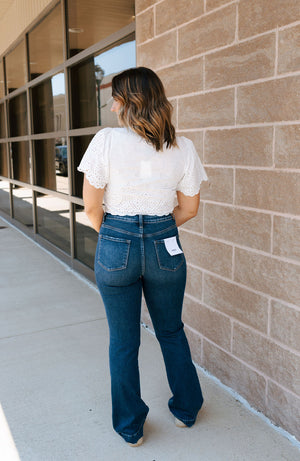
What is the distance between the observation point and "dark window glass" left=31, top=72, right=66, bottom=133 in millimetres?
5812

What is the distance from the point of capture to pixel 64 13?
5289 mm

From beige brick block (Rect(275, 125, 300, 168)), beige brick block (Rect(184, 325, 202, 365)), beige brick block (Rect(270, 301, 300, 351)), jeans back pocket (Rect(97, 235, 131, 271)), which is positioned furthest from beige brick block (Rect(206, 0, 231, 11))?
beige brick block (Rect(184, 325, 202, 365))

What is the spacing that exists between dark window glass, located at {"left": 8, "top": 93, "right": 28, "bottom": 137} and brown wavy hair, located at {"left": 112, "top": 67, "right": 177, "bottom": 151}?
6405mm

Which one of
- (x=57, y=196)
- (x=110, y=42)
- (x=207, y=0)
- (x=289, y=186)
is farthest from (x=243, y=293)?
(x=57, y=196)

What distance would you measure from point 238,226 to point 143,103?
3.28 ft

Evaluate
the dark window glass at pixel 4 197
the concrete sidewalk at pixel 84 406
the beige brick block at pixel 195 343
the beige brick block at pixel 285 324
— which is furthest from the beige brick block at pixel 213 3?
the dark window glass at pixel 4 197

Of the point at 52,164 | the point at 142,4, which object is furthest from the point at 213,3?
the point at 52,164

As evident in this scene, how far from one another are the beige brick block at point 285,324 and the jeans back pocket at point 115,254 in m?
0.88

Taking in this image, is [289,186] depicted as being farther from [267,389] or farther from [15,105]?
[15,105]

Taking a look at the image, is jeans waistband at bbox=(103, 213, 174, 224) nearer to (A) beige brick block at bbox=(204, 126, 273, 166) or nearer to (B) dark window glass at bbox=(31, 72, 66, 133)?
(A) beige brick block at bbox=(204, 126, 273, 166)

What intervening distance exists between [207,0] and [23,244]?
5056 millimetres

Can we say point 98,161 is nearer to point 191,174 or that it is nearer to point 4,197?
point 191,174

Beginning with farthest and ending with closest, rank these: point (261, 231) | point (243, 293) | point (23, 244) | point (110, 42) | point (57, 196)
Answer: point (23, 244)
point (57, 196)
point (110, 42)
point (243, 293)
point (261, 231)

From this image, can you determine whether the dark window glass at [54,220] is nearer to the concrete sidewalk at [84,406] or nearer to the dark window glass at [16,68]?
the concrete sidewalk at [84,406]
